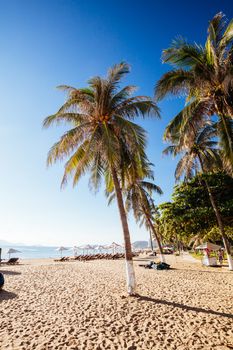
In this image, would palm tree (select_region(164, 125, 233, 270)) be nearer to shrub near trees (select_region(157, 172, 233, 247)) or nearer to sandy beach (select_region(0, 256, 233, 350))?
shrub near trees (select_region(157, 172, 233, 247))

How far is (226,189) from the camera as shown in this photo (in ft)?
59.4

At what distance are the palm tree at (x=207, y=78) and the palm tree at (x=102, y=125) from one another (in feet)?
4.58

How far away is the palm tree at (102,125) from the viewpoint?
33.2ft

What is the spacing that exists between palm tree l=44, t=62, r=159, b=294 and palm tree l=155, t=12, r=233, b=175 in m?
1.39

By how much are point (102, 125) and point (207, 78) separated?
4.71 m

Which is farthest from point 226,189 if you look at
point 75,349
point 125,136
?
point 75,349

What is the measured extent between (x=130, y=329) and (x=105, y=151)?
20.3 ft

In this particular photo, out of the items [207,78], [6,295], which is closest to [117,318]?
[6,295]

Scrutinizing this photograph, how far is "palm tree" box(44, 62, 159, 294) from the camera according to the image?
10.1 metres

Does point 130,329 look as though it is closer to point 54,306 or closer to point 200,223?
point 54,306

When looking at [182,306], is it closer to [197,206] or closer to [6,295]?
[6,295]

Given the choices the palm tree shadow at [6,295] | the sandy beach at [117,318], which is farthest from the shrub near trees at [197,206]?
the palm tree shadow at [6,295]

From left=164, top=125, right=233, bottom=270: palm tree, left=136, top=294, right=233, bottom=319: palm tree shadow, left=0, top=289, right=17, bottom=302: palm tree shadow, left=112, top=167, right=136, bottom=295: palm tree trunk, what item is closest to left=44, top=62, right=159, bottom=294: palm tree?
left=112, top=167, right=136, bottom=295: palm tree trunk

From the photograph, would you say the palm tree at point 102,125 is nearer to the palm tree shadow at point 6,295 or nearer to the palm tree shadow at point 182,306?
the palm tree shadow at point 182,306
